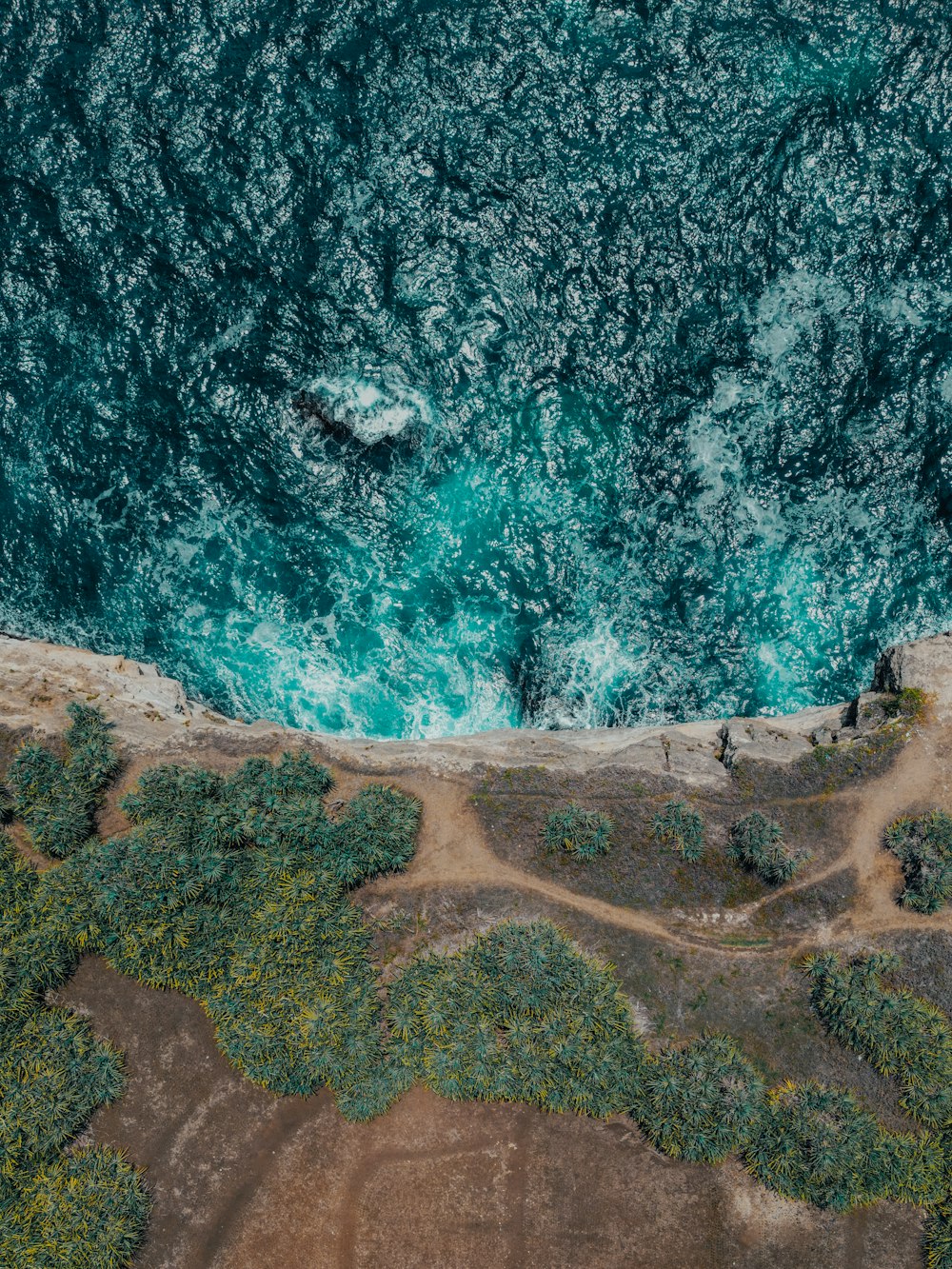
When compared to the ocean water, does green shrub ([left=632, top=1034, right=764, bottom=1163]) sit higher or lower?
lower

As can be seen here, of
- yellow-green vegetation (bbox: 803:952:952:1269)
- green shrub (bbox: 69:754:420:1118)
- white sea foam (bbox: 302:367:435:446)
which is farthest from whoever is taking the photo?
white sea foam (bbox: 302:367:435:446)

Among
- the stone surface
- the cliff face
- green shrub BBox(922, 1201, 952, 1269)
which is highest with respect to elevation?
the stone surface

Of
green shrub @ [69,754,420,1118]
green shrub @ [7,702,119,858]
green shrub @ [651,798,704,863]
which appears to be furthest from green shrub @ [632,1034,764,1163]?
green shrub @ [7,702,119,858]

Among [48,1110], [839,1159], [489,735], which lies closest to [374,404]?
[489,735]

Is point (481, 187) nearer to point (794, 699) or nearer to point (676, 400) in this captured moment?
point (676, 400)

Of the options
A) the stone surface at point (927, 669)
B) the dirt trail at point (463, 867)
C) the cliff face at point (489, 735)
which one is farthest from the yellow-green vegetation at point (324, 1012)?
the stone surface at point (927, 669)

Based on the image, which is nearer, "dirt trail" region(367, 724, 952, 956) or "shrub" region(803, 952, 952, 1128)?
"shrub" region(803, 952, 952, 1128)

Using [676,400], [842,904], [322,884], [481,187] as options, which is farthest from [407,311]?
[842,904]

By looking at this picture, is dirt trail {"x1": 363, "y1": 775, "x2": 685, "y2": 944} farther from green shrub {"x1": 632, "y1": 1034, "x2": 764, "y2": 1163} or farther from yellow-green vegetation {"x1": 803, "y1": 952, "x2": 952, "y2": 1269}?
yellow-green vegetation {"x1": 803, "y1": 952, "x2": 952, "y2": 1269}
